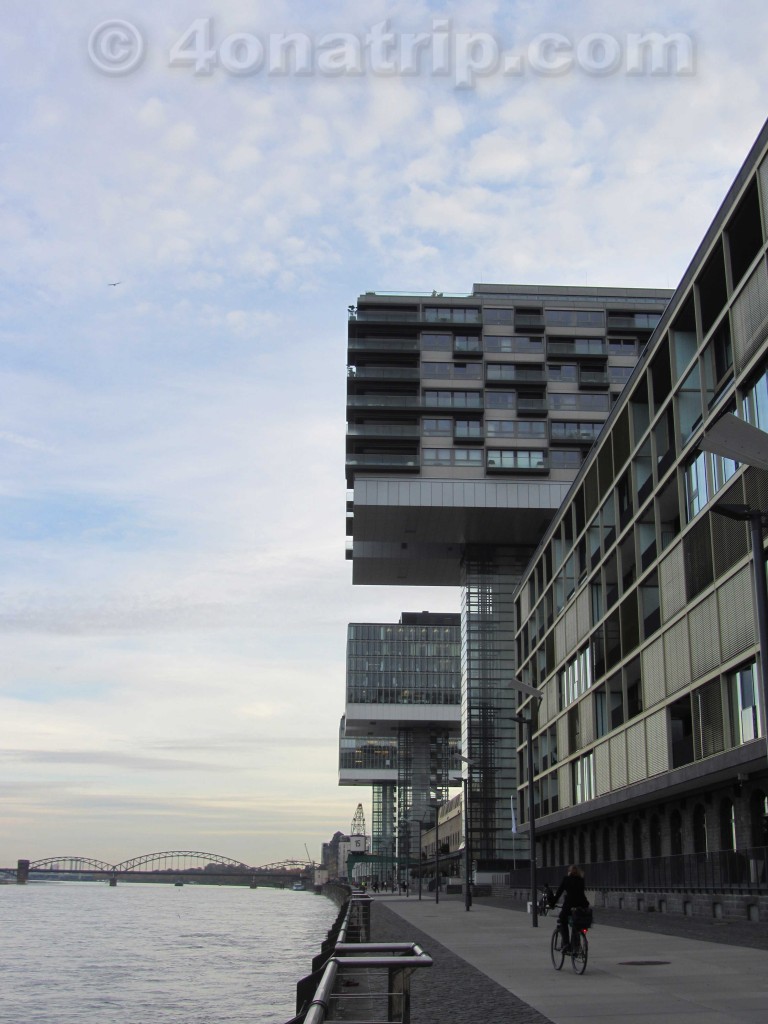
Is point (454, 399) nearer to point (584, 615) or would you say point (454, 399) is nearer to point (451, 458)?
point (451, 458)

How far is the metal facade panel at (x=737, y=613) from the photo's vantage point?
33.9 m

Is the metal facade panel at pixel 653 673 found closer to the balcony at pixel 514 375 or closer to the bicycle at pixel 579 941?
the bicycle at pixel 579 941

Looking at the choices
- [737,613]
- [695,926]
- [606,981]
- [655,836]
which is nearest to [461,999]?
[606,981]

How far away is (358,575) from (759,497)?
265ft

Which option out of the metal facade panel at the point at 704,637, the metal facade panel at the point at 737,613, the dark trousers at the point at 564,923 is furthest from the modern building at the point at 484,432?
the dark trousers at the point at 564,923

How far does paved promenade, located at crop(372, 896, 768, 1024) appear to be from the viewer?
14.1 m

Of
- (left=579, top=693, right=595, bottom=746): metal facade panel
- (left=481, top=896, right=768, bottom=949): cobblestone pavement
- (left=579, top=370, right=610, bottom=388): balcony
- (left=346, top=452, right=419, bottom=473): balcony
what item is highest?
(left=579, top=370, right=610, bottom=388): balcony

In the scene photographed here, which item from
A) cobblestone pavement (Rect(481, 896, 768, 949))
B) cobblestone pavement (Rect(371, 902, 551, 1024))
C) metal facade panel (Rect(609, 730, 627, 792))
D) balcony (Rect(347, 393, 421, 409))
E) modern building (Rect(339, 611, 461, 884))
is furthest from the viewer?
modern building (Rect(339, 611, 461, 884))

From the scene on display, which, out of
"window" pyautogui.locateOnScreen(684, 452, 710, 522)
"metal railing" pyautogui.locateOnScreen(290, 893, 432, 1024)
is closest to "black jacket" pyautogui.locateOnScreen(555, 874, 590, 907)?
"metal railing" pyautogui.locateOnScreen(290, 893, 432, 1024)

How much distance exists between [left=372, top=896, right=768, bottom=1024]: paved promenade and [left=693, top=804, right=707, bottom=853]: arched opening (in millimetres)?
11740

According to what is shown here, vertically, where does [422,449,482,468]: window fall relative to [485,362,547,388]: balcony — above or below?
below

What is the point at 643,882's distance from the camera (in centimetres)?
4562

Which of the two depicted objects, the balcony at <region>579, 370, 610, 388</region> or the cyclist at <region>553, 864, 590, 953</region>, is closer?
the cyclist at <region>553, 864, 590, 953</region>

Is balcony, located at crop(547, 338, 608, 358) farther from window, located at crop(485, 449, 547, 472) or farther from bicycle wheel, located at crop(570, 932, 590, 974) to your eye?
bicycle wheel, located at crop(570, 932, 590, 974)
